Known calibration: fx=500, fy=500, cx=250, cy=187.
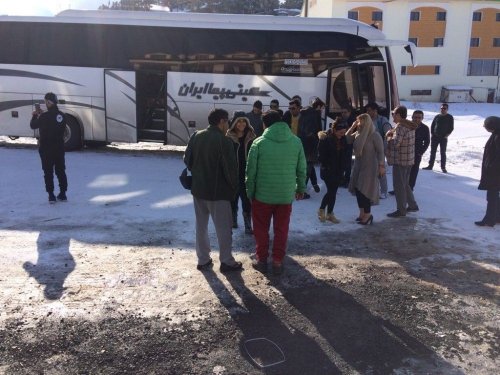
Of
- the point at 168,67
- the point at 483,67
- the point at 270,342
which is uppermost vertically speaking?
the point at 483,67

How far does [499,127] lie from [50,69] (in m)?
10.9

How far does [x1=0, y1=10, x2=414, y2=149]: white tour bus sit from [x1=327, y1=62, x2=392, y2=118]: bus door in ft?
0.08

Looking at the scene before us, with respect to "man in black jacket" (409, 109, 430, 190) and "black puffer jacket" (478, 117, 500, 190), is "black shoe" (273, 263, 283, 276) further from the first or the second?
"man in black jacket" (409, 109, 430, 190)

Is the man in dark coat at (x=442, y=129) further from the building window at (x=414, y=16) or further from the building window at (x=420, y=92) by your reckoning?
the building window at (x=414, y=16)

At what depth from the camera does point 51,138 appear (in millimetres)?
8195

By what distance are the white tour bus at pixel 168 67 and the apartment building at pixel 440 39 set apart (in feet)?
102

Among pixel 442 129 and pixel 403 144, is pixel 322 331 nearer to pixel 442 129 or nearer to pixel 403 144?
pixel 403 144

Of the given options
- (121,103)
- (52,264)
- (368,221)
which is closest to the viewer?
(52,264)

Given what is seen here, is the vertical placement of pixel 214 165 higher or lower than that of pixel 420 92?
lower

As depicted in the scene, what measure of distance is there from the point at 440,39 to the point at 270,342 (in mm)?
43806

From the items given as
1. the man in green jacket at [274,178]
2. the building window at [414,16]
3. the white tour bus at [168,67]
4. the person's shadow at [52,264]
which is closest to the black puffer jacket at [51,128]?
the person's shadow at [52,264]

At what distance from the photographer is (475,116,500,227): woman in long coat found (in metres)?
7.54

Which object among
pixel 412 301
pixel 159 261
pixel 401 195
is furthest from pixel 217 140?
pixel 401 195

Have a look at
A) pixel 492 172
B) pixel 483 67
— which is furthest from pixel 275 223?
pixel 483 67
